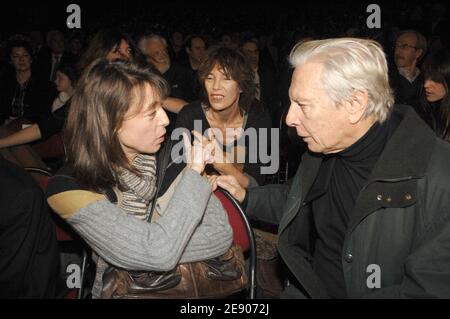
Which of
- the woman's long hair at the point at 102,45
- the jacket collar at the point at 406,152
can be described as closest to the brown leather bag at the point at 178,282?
the jacket collar at the point at 406,152

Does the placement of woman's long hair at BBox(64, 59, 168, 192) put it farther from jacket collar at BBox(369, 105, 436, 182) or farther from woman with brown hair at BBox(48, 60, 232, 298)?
jacket collar at BBox(369, 105, 436, 182)

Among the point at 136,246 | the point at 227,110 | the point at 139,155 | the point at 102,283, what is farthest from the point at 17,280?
the point at 227,110

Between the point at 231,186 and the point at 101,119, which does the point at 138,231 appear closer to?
the point at 101,119

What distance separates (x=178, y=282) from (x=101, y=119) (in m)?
0.71

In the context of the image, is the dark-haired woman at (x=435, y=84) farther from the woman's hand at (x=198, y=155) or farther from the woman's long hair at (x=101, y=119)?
the woman's long hair at (x=101, y=119)

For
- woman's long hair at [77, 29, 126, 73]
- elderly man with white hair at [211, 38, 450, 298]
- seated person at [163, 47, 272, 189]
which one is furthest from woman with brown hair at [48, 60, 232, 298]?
woman's long hair at [77, 29, 126, 73]

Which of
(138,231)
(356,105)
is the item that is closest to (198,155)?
(138,231)

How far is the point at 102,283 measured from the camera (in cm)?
180

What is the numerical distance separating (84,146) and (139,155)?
0.90ft

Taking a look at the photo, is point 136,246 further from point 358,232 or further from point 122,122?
point 358,232

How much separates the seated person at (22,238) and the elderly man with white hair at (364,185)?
968 mm

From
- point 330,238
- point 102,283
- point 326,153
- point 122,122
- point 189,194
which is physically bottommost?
point 102,283

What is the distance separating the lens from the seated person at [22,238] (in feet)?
5.27

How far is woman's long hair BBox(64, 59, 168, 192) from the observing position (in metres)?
1.79
